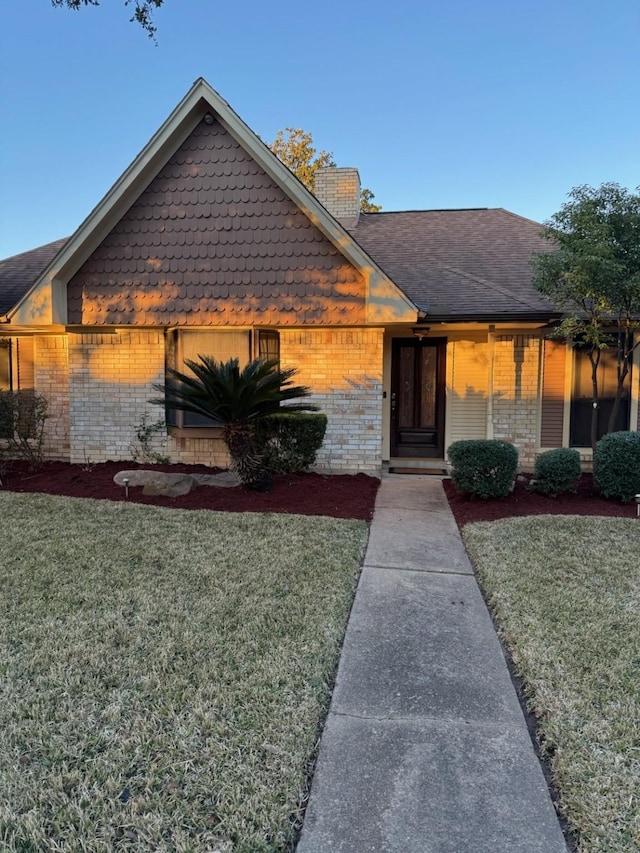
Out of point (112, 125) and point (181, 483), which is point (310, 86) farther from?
point (181, 483)

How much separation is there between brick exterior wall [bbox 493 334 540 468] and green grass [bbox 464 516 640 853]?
3.40 m

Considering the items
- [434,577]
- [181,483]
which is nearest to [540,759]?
[434,577]

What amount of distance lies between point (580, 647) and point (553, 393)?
22.3ft

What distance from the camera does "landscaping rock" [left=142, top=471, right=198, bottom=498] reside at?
306 inches

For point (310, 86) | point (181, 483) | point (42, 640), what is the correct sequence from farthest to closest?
1. point (310, 86)
2. point (181, 483)
3. point (42, 640)

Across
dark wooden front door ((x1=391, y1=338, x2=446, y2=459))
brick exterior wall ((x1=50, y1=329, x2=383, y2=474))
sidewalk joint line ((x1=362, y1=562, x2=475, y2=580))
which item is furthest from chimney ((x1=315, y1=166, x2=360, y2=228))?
sidewalk joint line ((x1=362, y1=562, x2=475, y2=580))

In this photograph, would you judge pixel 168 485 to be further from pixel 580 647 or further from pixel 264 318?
pixel 580 647

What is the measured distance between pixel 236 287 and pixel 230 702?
7.33m

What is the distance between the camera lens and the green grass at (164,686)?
2.02 metres

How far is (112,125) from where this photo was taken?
43.1 ft

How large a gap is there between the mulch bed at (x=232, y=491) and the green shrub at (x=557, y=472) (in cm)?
234

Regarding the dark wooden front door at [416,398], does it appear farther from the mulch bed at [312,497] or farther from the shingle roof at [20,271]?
the shingle roof at [20,271]

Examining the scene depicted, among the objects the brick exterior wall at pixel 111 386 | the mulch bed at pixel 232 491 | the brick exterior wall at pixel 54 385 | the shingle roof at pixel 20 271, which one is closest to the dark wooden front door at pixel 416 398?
the mulch bed at pixel 232 491

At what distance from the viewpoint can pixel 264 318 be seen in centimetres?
895
